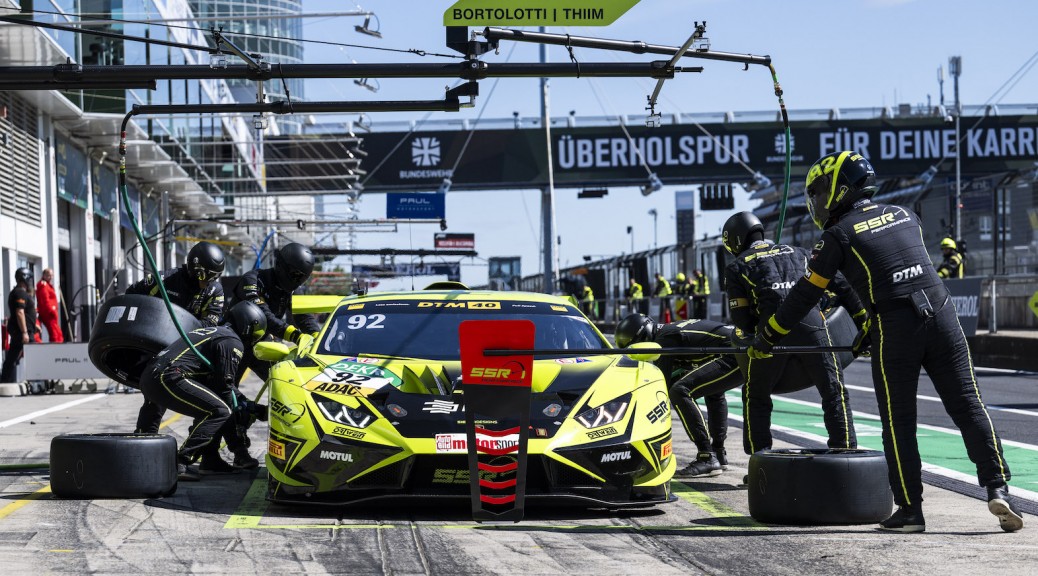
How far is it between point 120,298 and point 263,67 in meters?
3.90

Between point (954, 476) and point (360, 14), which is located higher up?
point (360, 14)

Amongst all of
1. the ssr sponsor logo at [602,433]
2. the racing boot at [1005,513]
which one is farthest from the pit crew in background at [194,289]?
the racing boot at [1005,513]

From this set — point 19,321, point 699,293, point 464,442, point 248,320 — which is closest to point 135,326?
point 248,320

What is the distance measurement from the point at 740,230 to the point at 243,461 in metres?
3.47

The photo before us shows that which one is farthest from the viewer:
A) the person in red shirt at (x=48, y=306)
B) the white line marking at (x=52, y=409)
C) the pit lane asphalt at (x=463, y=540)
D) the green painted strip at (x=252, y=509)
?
the person in red shirt at (x=48, y=306)

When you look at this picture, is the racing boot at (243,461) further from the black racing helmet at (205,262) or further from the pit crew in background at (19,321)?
the pit crew in background at (19,321)

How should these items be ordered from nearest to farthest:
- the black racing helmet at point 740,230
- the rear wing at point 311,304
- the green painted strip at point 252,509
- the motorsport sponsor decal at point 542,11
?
the green painted strip at point 252,509, the black racing helmet at point 740,230, the rear wing at point 311,304, the motorsport sponsor decal at point 542,11

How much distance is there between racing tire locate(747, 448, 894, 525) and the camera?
20.6 ft

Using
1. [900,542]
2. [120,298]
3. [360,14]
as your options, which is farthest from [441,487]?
[360,14]

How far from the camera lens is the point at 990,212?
2509cm

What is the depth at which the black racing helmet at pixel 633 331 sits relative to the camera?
8.34m

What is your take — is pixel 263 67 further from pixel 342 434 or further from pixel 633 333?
pixel 342 434

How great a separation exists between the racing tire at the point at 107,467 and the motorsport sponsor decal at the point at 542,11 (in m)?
5.50

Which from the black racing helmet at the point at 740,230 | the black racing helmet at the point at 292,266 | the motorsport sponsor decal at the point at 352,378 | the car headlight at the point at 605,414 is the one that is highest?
the black racing helmet at the point at 740,230
